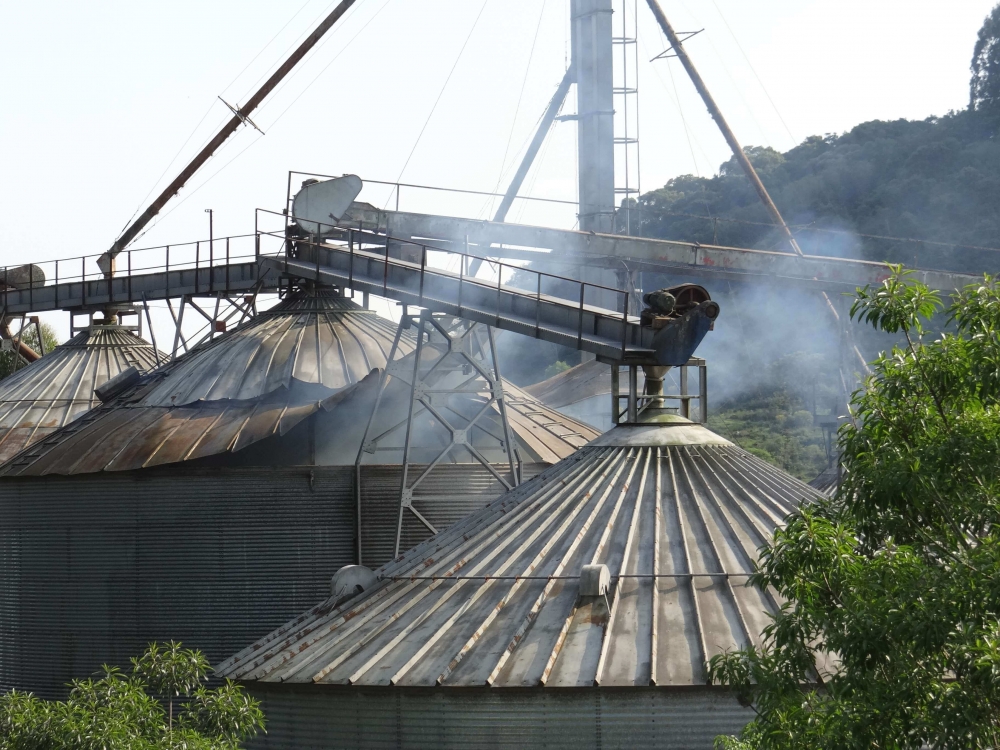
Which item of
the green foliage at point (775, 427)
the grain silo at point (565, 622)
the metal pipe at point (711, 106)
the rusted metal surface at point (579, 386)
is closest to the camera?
the grain silo at point (565, 622)

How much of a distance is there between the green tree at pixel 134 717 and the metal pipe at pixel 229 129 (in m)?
35.3

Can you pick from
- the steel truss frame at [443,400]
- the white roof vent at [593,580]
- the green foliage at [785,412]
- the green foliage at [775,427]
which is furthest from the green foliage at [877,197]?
the white roof vent at [593,580]

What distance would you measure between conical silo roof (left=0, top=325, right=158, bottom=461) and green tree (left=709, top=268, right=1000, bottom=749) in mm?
34202

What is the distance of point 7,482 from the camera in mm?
31391

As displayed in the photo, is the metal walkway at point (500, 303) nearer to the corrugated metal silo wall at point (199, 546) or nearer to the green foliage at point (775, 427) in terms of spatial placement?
the corrugated metal silo wall at point (199, 546)

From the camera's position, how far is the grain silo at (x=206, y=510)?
1117 inches

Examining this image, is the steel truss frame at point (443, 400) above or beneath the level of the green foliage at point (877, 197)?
beneath

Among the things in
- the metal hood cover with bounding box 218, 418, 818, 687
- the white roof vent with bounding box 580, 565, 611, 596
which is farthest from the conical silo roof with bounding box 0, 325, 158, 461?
the white roof vent with bounding box 580, 565, 611, 596

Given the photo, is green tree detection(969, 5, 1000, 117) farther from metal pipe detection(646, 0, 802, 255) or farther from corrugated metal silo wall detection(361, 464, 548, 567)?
corrugated metal silo wall detection(361, 464, 548, 567)

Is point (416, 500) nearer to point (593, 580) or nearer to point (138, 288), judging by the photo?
point (593, 580)

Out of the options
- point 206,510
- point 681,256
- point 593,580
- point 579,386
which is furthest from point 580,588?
point 579,386

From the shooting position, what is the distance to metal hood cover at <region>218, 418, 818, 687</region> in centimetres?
1586

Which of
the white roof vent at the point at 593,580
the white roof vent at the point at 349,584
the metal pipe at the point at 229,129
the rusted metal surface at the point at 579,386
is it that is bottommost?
the white roof vent at the point at 349,584

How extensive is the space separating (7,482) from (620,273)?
21.1 m
